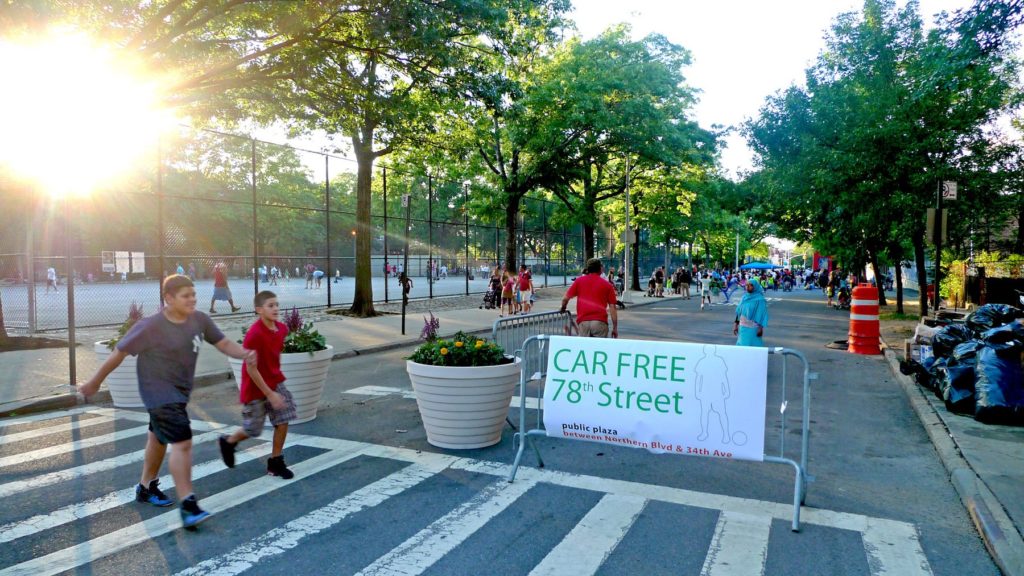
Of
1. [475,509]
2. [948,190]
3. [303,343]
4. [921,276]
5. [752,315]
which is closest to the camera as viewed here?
[475,509]

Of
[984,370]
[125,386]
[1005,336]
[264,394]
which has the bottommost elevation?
[125,386]

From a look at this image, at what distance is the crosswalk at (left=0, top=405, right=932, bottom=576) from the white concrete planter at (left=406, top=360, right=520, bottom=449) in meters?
0.26

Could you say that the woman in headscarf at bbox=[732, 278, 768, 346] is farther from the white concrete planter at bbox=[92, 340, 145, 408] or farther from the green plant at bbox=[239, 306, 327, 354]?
the white concrete planter at bbox=[92, 340, 145, 408]

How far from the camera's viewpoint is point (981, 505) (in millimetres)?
4637

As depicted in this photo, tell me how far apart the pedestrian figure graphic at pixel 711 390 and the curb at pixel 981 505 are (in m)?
1.64

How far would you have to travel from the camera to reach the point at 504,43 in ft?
48.6

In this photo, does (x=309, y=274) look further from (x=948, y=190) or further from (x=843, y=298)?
(x=948, y=190)

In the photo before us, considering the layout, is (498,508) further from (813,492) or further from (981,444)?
(981,444)

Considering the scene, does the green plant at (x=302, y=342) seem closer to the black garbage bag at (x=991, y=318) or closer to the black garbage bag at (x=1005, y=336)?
the black garbage bag at (x=1005, y=336)

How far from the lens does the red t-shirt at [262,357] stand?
210 inches

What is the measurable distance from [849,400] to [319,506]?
7.15 meters

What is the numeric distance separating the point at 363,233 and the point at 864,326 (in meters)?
14.1

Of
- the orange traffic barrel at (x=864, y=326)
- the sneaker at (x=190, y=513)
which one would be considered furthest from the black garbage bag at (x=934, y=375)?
the sneaker at (x=190, y=513)

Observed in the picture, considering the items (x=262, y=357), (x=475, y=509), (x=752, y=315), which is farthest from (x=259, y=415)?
(x=752, y=315)
